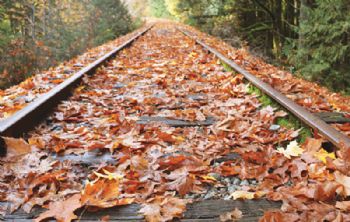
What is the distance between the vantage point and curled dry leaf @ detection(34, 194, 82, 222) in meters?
1.78

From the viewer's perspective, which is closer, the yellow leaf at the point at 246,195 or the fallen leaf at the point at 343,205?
the fallen leaf at the point at 343,205

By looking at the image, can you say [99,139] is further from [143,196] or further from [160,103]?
[160,103]

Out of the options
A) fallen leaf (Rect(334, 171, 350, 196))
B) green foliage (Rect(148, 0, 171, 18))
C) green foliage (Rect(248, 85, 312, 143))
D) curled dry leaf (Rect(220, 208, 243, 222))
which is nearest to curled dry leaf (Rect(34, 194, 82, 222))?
curled dry leaf (Rect(220, 208, 243, 222))

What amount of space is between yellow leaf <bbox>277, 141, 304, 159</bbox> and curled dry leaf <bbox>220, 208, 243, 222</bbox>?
79 cm

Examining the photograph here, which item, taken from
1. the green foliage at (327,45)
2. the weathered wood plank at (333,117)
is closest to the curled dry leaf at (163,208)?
the weathered wood plank at (333,117)

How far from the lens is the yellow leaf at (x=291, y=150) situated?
251cm

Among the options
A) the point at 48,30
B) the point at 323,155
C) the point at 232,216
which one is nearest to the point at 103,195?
the point at 232,216

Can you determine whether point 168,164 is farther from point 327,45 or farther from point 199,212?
point 327,45

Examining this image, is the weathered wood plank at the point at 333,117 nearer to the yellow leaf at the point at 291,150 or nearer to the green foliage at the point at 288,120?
the green foliage at the point at 288,120

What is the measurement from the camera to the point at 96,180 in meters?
2.20

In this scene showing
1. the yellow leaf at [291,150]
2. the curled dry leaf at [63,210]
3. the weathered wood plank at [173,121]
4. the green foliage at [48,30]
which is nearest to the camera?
the curled dry leaf at [63,210]

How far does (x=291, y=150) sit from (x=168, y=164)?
0.89 metres

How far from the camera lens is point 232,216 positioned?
6.00 ft

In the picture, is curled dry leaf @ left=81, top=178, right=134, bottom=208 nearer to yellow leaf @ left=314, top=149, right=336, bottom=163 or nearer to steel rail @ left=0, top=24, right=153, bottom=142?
steel rail @ left=0, top=24, right=153, bottom=142
